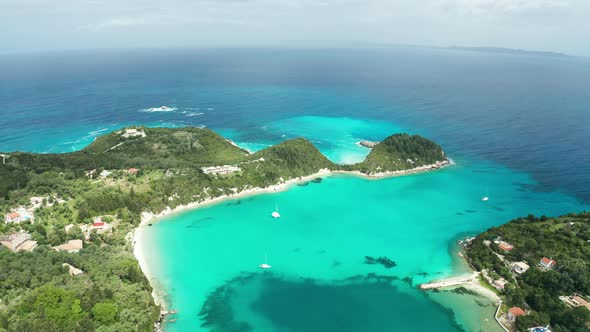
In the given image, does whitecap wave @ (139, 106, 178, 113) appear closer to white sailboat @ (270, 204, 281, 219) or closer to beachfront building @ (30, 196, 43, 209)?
beachfront building @ (30, 196, 43, 209)

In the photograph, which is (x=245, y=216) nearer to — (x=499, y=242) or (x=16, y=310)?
(x=16, y=310)

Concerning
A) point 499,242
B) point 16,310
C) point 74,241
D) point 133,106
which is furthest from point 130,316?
point 133,106

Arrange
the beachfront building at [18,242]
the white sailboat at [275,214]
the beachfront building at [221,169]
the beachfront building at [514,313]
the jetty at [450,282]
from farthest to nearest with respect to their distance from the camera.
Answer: the beachfront building at [221,169] → the white sailboat at [275,214] → the beachfront building at [18,242] → the jetty at [450,282] → the beachfront building at [514,313]

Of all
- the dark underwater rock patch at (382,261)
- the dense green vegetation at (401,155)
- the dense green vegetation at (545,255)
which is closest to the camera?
the dense green vegetation at (545,255)

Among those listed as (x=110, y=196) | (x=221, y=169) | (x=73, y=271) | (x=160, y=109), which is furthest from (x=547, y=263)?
(x=160, y=109)

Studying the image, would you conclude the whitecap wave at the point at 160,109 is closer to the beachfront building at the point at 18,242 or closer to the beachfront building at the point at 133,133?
the beachfront building at the point at 133,133

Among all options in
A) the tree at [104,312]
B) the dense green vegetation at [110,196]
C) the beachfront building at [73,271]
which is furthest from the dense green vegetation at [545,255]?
the beachfront building at [73,271]
